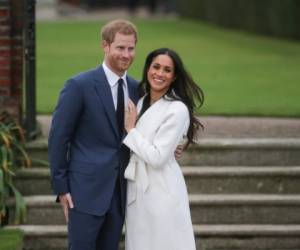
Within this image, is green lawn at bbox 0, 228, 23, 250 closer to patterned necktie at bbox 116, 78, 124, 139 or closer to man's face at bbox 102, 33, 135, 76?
patterned necktie at bbox 116, 78, 124, 139

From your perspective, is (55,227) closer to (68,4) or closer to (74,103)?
(74,103)

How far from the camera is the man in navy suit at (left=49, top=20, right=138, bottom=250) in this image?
556 cm

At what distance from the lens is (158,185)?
5566mm

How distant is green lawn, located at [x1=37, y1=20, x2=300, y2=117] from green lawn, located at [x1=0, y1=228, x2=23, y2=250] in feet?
9.48

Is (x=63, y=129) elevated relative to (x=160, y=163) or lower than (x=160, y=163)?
elevated

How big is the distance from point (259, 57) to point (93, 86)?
37.0ft

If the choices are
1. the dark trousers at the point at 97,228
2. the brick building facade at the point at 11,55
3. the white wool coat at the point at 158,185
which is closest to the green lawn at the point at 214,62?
the brick building facade at the point at 11,55

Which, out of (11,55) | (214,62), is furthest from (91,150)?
(214,62)

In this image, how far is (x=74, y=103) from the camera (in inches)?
219

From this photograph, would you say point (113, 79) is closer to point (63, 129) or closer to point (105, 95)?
point (105, 95)

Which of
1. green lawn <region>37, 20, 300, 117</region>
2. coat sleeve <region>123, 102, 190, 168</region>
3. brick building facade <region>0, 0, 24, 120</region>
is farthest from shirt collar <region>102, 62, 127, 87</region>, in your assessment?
green lawn <region>37, 20, 300, 117</region>

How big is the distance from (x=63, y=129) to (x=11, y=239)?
1.76 m

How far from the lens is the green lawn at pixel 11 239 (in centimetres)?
687

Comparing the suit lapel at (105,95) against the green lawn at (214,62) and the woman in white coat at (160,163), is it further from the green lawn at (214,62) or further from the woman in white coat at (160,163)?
the green lawn at (214,62)
